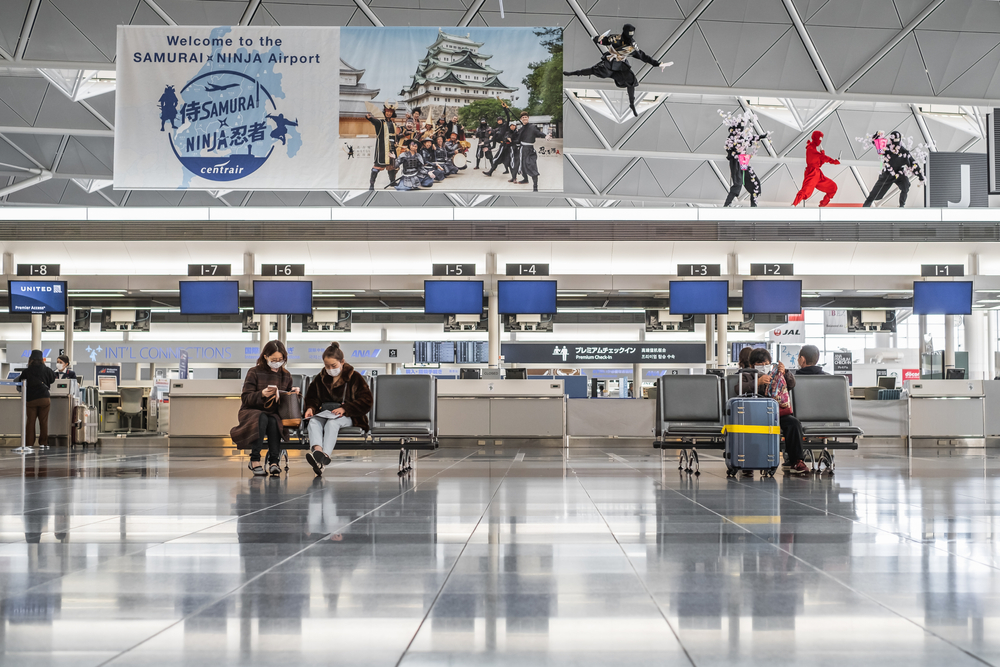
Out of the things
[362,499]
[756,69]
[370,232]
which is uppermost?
[756,69]

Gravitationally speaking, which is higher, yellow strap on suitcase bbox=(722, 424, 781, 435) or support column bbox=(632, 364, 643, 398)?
support column bbox=(632, 364, 643, 398)

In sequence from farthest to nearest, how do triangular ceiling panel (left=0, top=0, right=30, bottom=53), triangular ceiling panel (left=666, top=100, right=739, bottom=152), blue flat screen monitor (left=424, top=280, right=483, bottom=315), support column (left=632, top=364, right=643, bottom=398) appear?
support column (left=632, top=364, right=643, bottom=398) < triangular ceiling panel (left=666, top=100, right=739, bottom=152) < blue flat screen monitor (left=424, top=280, right=483, bottom=315) < triangular ceiling panel (left=0, top=0, right=30, bottom=53)

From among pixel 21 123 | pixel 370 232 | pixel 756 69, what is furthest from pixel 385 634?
pixel 21 123

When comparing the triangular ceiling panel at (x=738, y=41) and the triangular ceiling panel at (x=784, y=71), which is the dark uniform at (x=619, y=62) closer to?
the triangular ceiling panel at (x=738, y=41)

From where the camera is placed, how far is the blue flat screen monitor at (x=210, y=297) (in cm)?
1806

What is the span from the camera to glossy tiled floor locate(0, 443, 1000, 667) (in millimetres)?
2520

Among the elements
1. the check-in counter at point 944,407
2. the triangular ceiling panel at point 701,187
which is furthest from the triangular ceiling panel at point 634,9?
the triangular ceiling panel at point 701,187

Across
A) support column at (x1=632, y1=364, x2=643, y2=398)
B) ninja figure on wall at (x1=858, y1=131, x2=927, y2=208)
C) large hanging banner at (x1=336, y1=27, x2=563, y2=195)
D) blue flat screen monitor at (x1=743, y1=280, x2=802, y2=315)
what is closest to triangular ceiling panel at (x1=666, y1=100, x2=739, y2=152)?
ninja figure on wall at (x1=858, y1=131, x2=927, y2=208)

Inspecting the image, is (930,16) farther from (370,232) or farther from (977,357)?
(977,357)

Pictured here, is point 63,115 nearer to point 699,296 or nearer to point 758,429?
point 699,296

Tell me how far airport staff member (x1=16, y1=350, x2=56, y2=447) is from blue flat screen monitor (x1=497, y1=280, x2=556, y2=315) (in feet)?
28.8

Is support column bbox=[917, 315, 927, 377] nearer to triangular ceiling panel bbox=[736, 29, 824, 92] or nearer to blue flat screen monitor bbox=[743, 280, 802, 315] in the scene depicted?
blue flat screen monitor bbox=[743, 280, 802, 315]

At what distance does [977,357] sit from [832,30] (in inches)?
782

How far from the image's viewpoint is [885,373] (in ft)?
96.3
